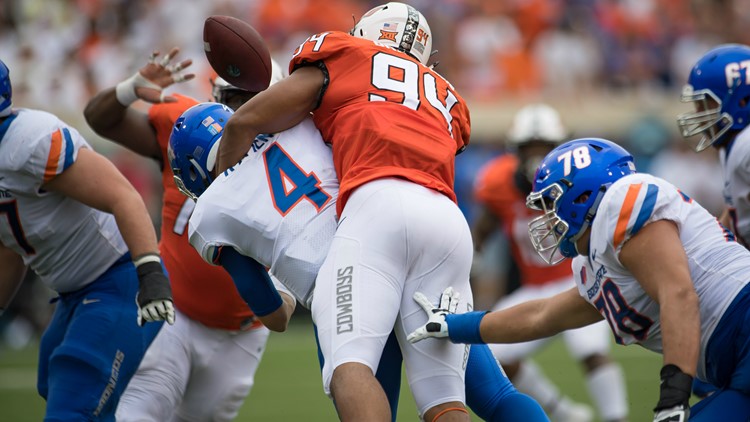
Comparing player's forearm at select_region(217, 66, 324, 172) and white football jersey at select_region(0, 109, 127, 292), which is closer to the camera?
player's forearm at select_region(217, 66, 324, 172)

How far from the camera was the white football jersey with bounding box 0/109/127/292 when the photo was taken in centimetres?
421

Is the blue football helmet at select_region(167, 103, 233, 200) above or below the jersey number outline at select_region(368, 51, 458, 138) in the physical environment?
below

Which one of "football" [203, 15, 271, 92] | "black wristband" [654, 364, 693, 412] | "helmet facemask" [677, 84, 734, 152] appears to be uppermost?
"football" [203, 15, 271, 92]

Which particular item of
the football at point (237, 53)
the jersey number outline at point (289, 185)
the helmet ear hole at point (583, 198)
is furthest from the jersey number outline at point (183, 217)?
the helmet ear hole at point (583, 198)

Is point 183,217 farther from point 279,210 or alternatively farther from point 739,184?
point 739,184

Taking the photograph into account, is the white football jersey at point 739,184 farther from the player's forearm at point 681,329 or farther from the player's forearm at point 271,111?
the player's forearm at point 271,111

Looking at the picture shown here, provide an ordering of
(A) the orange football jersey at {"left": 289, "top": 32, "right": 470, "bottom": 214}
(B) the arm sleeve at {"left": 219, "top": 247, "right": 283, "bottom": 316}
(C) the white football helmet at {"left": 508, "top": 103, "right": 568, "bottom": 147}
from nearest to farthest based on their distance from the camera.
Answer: (A) the orange football jersey at {"left": 289, "top": 32, "right": 470, "bottom": 214} < (B) the arm sleeve at {"left": 219, "top": 247, "right": 283, "bottom": 316} < (C) the white football helmet at {"left": 508, "top": 103, "right": 568, "bottom": 147}

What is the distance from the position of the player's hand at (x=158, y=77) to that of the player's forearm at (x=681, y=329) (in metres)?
2.60

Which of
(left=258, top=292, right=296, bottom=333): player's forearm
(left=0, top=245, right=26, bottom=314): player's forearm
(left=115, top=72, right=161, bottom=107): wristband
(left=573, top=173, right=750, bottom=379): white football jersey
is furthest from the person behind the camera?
(left=115, top=72, right=161, bottom=107): wristband

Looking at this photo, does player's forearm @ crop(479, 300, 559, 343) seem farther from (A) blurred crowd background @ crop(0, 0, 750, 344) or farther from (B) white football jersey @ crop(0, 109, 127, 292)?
(A) blurred crowd background @ crop(0, 0, 750, 344)

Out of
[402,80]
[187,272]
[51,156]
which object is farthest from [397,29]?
[187,272]

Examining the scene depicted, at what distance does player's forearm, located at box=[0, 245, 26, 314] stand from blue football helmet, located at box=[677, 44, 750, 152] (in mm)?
3185

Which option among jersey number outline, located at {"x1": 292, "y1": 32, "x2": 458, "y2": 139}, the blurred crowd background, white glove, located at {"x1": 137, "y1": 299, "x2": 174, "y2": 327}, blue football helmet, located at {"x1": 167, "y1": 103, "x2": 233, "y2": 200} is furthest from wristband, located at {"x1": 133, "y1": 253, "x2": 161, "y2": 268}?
the blurred crowd background

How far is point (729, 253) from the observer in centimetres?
362
